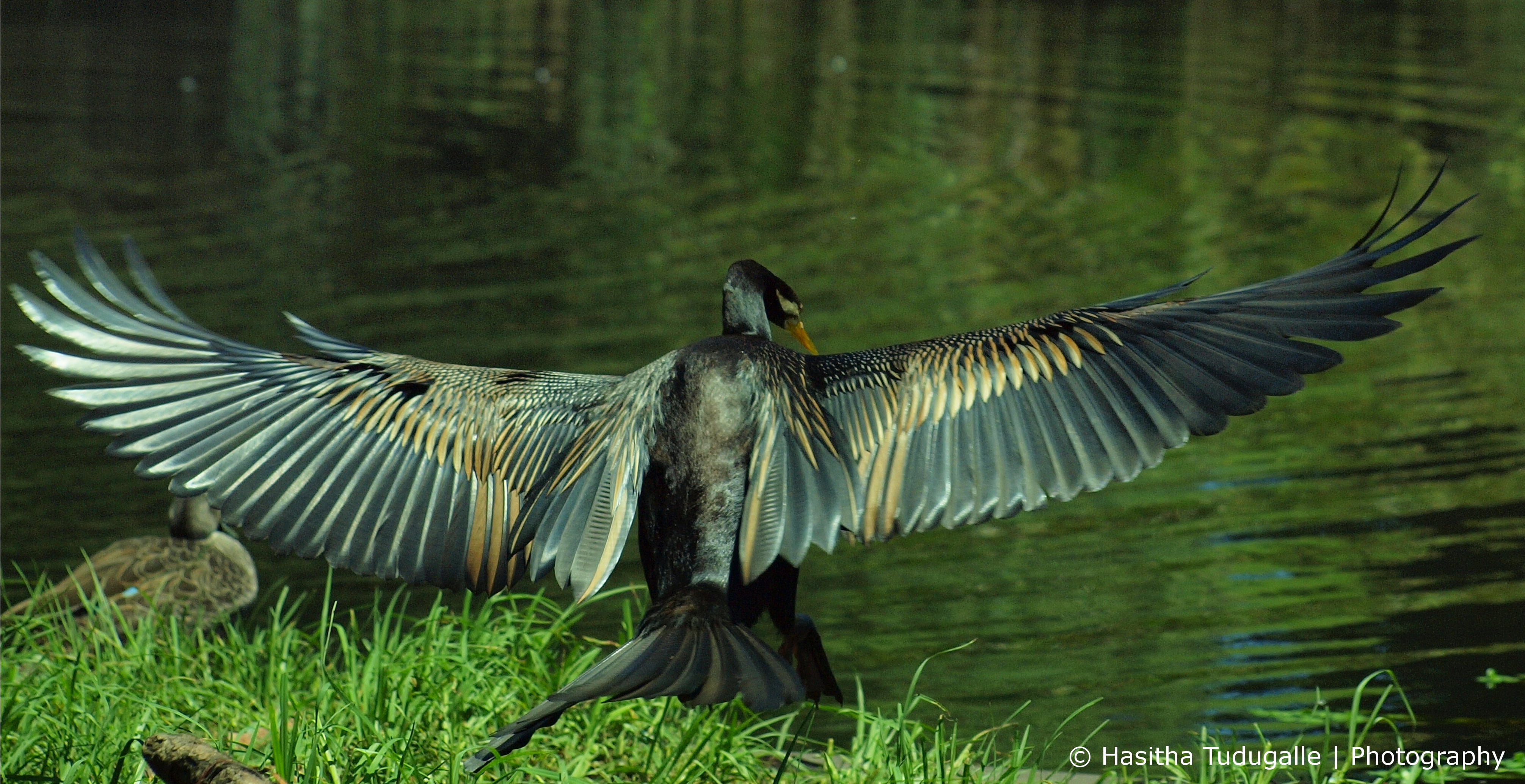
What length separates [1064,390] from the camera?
12.6 ft

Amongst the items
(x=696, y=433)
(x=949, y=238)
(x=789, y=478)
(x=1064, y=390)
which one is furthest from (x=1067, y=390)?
(x=949, y=238)

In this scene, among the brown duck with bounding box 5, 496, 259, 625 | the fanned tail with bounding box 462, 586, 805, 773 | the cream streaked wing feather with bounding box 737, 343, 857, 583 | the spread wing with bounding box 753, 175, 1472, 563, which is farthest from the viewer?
the brown duck with bounding box 5, 496, 259, 625

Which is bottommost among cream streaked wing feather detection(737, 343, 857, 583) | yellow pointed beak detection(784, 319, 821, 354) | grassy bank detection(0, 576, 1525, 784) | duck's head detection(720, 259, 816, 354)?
grassy bank detection(0, 576, 1525, 784)

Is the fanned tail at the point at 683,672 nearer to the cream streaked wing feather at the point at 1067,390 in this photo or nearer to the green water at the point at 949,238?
the cream streaked wing feather at the point at 1067,390

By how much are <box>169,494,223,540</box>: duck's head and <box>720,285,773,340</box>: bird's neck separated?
312cm

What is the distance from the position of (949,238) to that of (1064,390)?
31.5 feet

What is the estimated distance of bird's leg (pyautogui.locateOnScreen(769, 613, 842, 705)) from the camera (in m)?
3.97

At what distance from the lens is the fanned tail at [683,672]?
126 inches

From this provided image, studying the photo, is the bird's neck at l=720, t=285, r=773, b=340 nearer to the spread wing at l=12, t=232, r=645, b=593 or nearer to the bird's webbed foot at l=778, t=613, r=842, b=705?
the spread wing at l=12, t=232, r=645, b=593

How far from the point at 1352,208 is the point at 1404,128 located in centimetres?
389

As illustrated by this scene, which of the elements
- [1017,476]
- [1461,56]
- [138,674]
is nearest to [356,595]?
[138,674]

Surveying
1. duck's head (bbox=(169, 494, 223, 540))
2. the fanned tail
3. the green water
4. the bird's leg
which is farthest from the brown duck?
the fanned tail

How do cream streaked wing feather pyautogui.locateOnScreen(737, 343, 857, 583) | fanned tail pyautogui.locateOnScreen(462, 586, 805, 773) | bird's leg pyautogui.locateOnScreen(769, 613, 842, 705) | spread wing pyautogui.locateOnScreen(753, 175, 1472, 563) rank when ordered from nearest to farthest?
fanned tail pyautogui.locateOnScreen(462, 586, 805, 773) < cream streaked wing feather pyautogui.locateOnScreen(737, 343, 857, 583) < spread wing pyautogui.locateOnScreen(753, 175, 1472, 563) < bird's leg pyautogui.locateOnScreen(769, 613, 842, 705)

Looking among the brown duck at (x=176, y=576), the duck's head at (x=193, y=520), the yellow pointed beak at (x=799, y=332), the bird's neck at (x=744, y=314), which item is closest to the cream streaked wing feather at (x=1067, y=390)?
the bird's neck at (x=744, y=314)
